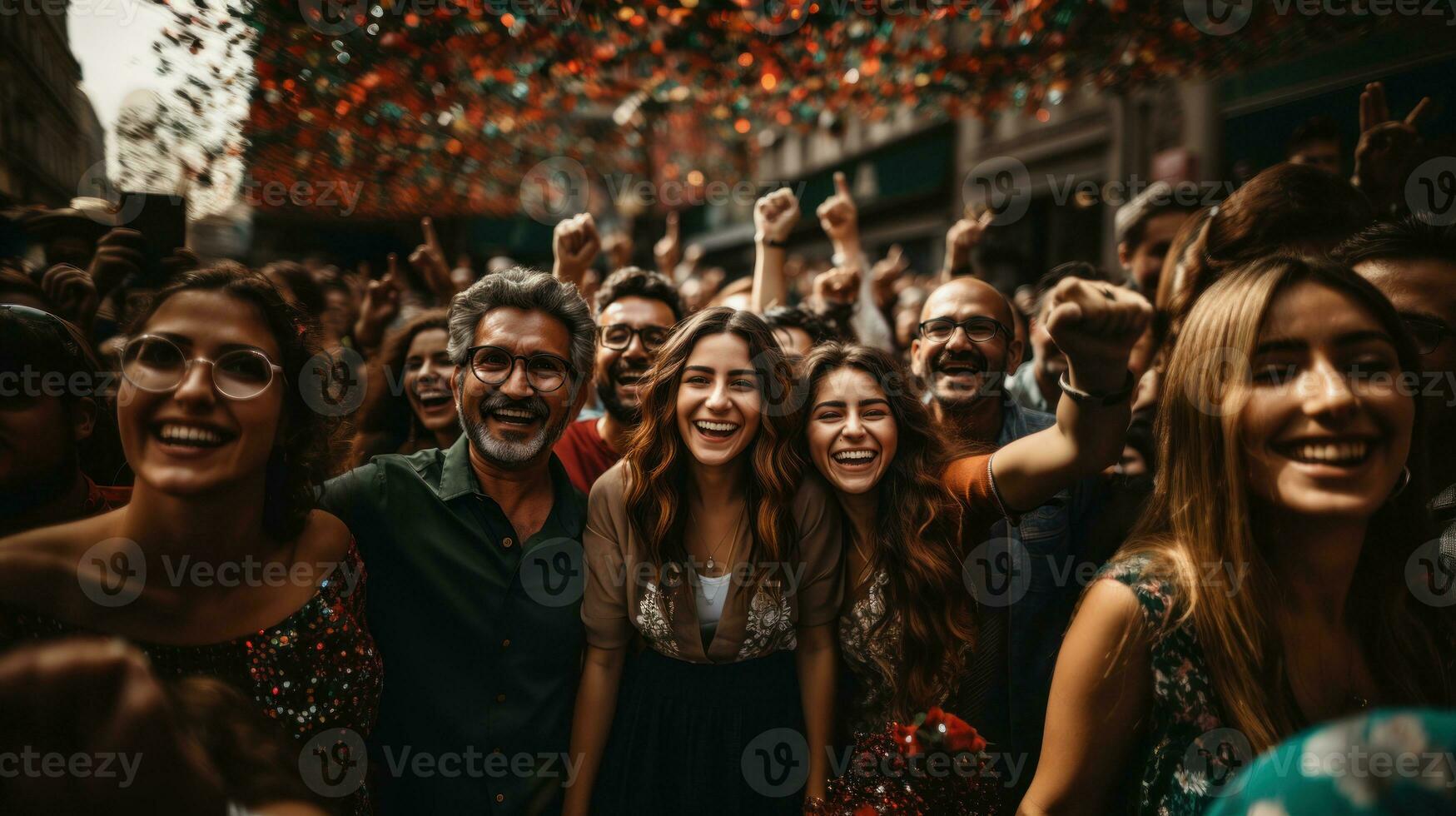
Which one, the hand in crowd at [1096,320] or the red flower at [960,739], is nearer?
the hand in crowd at [1096,320]

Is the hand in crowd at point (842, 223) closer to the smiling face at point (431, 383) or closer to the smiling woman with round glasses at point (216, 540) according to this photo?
the smiling face at point (431, 383)

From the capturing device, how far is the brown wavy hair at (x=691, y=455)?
2334mm

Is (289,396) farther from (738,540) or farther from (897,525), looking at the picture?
(897,525)

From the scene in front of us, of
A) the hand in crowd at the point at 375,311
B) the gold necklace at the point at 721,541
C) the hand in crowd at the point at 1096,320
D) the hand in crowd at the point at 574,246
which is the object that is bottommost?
the gold necklace at the point at 721,541

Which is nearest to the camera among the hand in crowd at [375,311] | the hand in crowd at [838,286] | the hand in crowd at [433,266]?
the hand in crowd at [838,286]

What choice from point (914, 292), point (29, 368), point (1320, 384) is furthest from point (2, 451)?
point (914, 292)

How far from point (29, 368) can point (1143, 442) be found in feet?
11.5

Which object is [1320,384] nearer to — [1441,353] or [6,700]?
[1441,353]

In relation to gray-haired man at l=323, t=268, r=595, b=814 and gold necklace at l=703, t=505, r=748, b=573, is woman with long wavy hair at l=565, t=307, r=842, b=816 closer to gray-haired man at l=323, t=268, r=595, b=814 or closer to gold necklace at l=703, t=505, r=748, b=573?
gold necklace at l=703, t=505, r=748, b=573

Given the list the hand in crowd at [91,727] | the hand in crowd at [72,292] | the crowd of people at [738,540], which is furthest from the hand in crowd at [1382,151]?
the hand in crowd at [72,292]

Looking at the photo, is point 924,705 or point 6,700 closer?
point 6,700

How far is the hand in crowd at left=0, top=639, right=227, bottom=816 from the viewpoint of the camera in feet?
2.56

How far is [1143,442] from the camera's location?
2.97 meters

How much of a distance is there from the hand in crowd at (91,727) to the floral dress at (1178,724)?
1.52m
